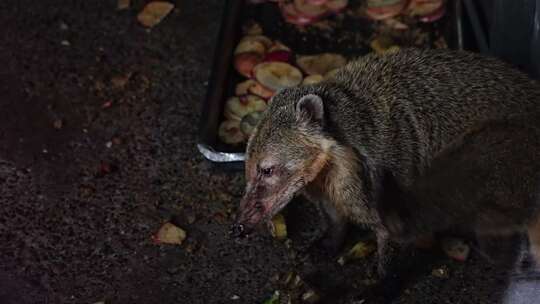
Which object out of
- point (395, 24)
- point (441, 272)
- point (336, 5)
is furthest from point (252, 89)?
point (441, 272)

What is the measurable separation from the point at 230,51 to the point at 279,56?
0.28 m

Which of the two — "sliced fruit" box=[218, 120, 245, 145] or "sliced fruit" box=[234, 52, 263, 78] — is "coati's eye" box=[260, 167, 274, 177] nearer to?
"sliced fruit" box=[218, 120, 245, 145]

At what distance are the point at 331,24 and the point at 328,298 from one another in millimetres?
1973

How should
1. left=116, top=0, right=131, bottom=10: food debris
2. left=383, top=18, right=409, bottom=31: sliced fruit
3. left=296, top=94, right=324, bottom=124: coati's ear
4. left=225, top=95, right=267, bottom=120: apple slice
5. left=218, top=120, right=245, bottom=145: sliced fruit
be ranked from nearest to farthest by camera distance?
left=296, top=94, right=324, bottom=124: coati's ear → left=218, top=120, right=245, bottom=145: sliced fruit → left=225, top=95, right=267, bottom=120: apple slice → left=383, top=18, right=409, bottom=31: sliced fruit → left=116, top=0, right=131, bottom=10: food debris

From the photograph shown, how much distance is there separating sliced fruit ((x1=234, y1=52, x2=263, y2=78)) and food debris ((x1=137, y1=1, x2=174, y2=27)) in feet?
2.36

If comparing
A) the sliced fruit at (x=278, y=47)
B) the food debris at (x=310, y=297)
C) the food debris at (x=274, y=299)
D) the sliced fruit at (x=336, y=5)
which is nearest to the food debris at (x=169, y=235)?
the food debris at (x=274, y=299)

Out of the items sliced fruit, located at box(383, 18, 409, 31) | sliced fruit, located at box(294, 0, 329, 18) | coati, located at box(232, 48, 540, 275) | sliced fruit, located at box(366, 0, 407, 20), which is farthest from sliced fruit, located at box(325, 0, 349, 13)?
coati, located at box(232, 48, 540, 275)

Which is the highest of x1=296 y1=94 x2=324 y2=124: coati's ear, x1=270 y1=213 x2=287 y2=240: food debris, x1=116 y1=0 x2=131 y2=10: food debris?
x1=296 y1=94 x2=324 y2=124: coati's ear

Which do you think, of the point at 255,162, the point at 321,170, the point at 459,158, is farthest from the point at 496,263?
the point at 255,162

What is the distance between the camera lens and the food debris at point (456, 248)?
400 cm

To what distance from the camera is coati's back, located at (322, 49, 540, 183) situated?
147 inches

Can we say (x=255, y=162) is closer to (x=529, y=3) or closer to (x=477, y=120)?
(x=477, y=120)

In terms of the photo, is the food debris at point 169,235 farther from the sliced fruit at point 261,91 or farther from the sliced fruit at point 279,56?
the sliced fruit at point 279,56

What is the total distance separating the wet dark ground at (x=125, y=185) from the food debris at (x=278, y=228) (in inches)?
1.3
